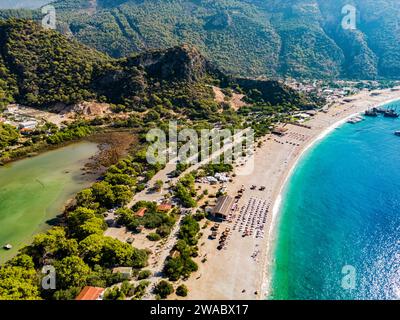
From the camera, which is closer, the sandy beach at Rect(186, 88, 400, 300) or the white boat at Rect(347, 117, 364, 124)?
the sandy beach at Rect(186, 88, 400, 300)

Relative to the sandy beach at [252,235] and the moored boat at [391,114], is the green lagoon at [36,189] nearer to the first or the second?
the sandy beach at [252,235]

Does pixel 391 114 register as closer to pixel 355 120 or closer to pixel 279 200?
pixel 355 120

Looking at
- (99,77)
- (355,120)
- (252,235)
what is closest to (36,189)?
(252,235)

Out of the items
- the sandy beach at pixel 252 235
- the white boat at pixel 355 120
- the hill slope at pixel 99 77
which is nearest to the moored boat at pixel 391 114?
the white boat at pixel 355 120

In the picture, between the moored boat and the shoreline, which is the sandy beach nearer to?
the shoreline

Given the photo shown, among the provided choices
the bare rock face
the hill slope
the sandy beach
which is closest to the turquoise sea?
the sandy beach

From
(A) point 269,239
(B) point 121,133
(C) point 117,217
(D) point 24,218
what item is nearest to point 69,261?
(C) point 117,217
